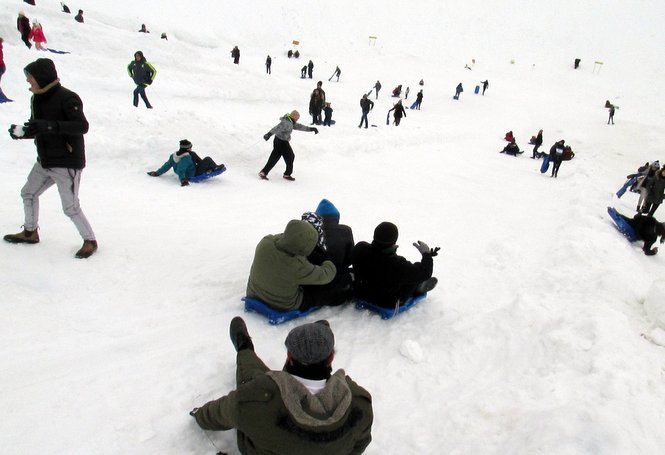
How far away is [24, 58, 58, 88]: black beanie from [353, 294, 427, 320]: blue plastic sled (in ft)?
13.0

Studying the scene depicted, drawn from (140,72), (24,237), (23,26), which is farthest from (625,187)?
(23,26)

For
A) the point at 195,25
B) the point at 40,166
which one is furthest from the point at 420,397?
the point at 195,25

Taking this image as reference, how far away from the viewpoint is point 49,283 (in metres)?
4.41

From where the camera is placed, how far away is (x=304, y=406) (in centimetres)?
208

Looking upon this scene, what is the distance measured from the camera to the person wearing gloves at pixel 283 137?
370 inches

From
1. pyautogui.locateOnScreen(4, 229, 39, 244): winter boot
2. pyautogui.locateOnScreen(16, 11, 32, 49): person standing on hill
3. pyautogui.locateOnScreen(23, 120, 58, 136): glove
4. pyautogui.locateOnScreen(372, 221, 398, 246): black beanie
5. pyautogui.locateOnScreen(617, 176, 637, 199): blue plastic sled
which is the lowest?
pyautogui.locateOnScreen(4, 229, 39, 244): winter boot

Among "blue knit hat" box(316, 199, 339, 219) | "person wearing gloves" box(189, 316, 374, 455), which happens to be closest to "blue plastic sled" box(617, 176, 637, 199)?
"blue knit hat" box(316, 199, 339, 219)

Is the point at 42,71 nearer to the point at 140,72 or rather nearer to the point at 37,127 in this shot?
the point at 37,127

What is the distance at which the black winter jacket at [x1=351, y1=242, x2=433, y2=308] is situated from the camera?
449 cm

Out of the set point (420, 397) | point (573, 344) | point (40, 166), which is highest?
point (40, 166)

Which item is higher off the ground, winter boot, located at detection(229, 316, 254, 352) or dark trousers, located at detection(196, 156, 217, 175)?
dark trousers, located at detection(196, 156, 217, 175)

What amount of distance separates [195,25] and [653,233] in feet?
123

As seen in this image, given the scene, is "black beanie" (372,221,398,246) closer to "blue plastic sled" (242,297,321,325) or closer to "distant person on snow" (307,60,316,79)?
"blue plastic sled" (242,297,321,325)

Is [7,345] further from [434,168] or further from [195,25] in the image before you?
[195,25]
